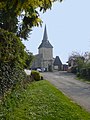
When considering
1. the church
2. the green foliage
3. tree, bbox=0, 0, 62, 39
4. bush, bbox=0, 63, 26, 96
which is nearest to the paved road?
bush, bbox=0, 63, 26, 96

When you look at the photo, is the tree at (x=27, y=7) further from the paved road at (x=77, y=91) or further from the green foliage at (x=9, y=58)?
the paved road at (x=77, y=91)

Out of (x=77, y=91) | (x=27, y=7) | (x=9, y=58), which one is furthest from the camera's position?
(x=77, y=91)

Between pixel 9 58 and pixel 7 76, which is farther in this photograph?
pixel 9 58

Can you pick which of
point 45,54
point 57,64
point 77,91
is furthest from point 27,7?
point 45,54

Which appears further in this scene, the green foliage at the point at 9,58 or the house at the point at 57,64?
the house at the point at 57,64

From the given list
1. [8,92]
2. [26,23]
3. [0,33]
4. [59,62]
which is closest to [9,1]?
[26,23]

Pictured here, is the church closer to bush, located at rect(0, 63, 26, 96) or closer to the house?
the house

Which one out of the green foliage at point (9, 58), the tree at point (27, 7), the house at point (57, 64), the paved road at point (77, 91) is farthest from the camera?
the house at point (57, 64)

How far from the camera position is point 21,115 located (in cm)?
1027

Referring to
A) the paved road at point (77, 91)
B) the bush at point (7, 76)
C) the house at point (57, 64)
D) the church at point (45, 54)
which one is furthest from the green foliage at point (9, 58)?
the church at point (45, 54)

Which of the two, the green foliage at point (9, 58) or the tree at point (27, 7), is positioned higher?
the tree at point (27, 7)

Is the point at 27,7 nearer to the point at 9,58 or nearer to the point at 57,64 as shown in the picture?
the point at 9,58

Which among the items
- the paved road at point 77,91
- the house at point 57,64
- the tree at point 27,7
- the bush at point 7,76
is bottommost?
the paved road at point 77,91

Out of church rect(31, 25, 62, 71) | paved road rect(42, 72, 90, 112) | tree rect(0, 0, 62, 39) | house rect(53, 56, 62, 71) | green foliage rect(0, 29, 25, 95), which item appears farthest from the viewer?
church rect(31, 25, 62, 71)
